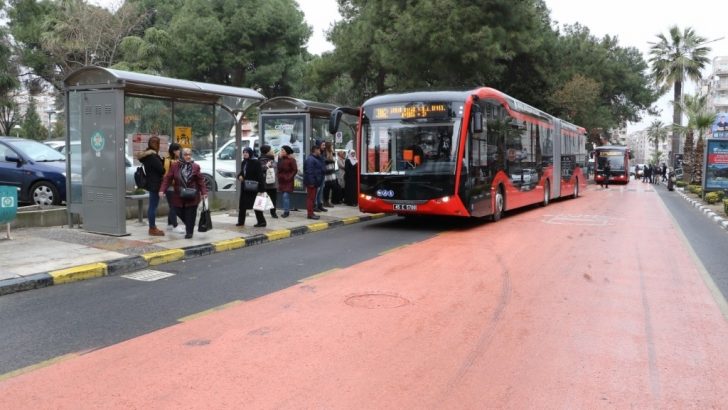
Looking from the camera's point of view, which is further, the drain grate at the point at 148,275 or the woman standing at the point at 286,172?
the woman standing at the point at 286,172

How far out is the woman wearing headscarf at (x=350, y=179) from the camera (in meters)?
17.2

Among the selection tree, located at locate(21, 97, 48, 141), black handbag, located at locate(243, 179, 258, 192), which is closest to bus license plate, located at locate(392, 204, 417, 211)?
black handbag, located at locate(243, 179, 258, 192)

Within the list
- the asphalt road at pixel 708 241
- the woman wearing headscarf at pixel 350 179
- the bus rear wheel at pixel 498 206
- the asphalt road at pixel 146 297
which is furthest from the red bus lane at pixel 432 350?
the woman wearing headscarf at pixel 350 179

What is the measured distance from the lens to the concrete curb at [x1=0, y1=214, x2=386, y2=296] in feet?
24.3

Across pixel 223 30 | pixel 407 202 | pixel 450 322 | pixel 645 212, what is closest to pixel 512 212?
pixel 645 212

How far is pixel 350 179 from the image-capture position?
17.8 m

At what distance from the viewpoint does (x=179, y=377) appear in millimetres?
4500

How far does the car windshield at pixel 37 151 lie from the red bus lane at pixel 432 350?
8.84 metres

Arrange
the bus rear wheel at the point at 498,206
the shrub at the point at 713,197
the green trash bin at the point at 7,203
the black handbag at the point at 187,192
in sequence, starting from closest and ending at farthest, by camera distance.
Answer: the green trash bin at the point at 7,203 → the black handbag at the point at 187,192 → the bus rear wheel at the point at 498,206 → the shrub at the point at 713,197

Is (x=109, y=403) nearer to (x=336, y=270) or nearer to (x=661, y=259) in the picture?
(x=336, y=270)

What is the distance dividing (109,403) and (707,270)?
8556 millimetres

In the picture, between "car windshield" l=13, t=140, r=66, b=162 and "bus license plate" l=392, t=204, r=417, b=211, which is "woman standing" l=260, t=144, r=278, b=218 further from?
"car windshield" l=13, t=140, r=66, b=162

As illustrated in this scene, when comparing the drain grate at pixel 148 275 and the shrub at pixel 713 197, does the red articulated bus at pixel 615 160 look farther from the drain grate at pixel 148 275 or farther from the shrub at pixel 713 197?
the drain grate at pixel 148 275

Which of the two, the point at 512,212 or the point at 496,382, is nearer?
the point at 496,382
